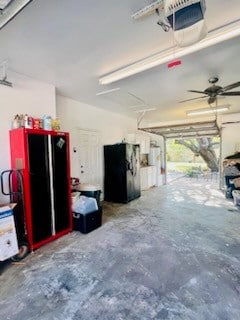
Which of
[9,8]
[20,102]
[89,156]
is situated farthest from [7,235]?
[89,156]

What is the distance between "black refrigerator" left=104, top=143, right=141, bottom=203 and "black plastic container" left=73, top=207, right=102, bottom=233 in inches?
73.9

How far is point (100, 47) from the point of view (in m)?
2.46

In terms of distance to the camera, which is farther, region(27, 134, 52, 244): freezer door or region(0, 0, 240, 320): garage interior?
region(27, 134, 52, 244): freezer door

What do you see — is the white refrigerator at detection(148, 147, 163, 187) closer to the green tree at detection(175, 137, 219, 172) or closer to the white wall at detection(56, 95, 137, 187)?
Answer: the white wall at detection(56, 95, 137, 187)

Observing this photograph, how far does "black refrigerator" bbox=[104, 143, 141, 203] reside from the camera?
542 cm

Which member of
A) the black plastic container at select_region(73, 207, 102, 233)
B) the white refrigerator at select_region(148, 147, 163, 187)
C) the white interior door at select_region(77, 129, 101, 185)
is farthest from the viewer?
the white refrigerator at select_region(148, 147, 163, 187)

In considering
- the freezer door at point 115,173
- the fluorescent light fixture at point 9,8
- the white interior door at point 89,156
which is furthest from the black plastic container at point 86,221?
the fluorescent light fixture at point 9,8

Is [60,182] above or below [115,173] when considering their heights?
above

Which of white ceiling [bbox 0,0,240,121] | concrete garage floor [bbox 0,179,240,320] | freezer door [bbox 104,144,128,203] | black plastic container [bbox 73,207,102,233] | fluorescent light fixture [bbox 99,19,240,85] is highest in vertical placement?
white ceiling [bbox 0,0,240,121]

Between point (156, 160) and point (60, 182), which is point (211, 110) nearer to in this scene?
point (156, 160)

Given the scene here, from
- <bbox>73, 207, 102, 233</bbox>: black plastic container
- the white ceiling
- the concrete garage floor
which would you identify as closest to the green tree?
the white ceiling

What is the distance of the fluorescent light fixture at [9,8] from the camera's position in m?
1.45

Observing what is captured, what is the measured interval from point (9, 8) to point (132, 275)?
9.43 ft

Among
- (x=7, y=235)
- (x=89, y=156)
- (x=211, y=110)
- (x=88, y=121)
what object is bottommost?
(x=7, y=235)
